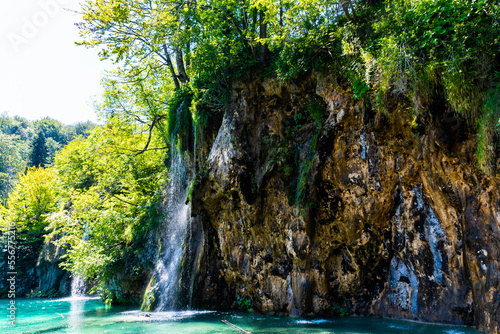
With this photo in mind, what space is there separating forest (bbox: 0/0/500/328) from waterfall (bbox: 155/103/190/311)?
1.61 ft

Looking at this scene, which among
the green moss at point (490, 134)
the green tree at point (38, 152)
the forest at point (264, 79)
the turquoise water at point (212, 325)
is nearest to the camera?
the green moss at point (490, 134)

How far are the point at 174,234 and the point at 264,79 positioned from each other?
7937 millimetres

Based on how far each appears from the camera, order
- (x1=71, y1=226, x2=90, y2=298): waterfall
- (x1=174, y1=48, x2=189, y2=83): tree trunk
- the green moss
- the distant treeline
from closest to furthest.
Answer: the green moss
(x1=174, y1=48, x2=189, y2=83): tree trunk
(x1=71, y1=226, x2=90, y2=298): waterfall
the distant treeline

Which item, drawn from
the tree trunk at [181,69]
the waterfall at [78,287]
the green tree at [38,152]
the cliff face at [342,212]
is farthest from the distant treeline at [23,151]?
the cliff face at [342,212]

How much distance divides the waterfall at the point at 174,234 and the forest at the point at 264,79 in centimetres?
49

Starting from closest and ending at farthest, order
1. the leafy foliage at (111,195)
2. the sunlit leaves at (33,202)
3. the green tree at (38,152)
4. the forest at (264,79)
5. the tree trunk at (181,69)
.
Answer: the forest at (264,79) < the leafy foliage at (111,195) < the tree trunk at (181,69) < the sunlit leaves at (33,202) < the green tree at (38,152)

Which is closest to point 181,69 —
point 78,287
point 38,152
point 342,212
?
point 342,212

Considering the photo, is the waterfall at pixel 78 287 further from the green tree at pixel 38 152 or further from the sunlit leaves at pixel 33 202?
the green tree at pixel 38 152

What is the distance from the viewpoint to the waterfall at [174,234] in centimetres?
1234

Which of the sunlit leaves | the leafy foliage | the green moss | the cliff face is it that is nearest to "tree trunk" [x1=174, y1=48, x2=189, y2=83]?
the leafy foliage

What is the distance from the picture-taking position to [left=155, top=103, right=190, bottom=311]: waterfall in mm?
12341

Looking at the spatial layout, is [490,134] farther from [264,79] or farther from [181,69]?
[181,69]

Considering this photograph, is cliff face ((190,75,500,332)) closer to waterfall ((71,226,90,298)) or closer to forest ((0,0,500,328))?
forest ((0,0,500,328))

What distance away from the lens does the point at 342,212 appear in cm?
910
